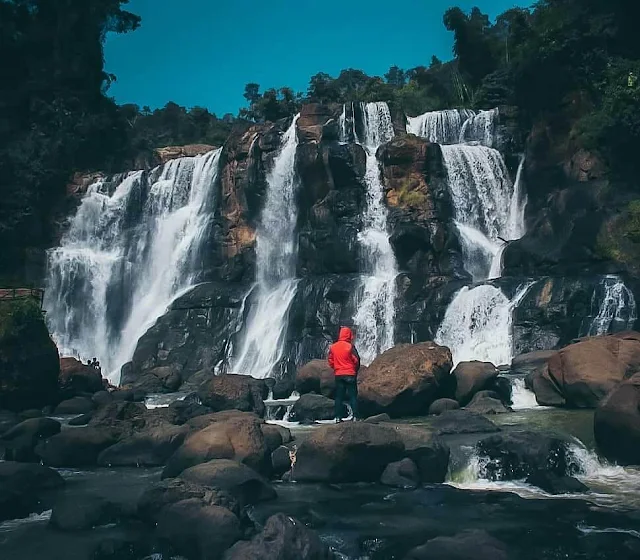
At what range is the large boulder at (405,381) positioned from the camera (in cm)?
1717

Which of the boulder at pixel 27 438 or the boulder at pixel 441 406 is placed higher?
the boulder at pixel 441 406

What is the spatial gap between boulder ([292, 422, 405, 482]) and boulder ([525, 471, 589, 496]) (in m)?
2.07

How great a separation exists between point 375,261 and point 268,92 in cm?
2689

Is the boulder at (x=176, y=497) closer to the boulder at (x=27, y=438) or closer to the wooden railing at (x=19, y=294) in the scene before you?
the boulder at (x=27, y=438)

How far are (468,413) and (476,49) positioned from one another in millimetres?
39148

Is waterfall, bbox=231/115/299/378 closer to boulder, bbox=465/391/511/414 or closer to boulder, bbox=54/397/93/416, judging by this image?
boulder, bbox=54/397/93/416

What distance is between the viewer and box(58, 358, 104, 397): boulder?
25516 mm

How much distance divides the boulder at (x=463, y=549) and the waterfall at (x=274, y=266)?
2164 centimetres

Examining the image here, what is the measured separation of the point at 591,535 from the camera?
8461mm

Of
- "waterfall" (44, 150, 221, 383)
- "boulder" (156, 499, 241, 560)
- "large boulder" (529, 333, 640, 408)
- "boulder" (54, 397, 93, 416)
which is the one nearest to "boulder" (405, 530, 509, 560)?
"boulder" (156, 499, 241, 560)

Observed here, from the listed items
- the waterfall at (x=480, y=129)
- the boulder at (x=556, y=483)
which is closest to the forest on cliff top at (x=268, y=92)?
the waterfall at (x=480, y=129)

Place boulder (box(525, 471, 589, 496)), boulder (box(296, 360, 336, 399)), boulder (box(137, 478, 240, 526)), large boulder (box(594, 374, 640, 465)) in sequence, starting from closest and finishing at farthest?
1. boulder (box(137, 478, 240, 526))
2. boulder (box(525, 471, 589, 496))
3. large boulder (box(594, 374, 640, 465))
4. boulder (box(296, 360, 336, 399))

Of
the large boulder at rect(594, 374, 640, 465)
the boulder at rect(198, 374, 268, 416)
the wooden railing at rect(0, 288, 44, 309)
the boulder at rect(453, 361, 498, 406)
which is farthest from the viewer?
the wooden railing at rect(0, 288, 44, 309)

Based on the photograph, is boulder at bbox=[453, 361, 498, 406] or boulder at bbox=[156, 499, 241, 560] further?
boulder at bbox=[453, 361, 498, 406]
